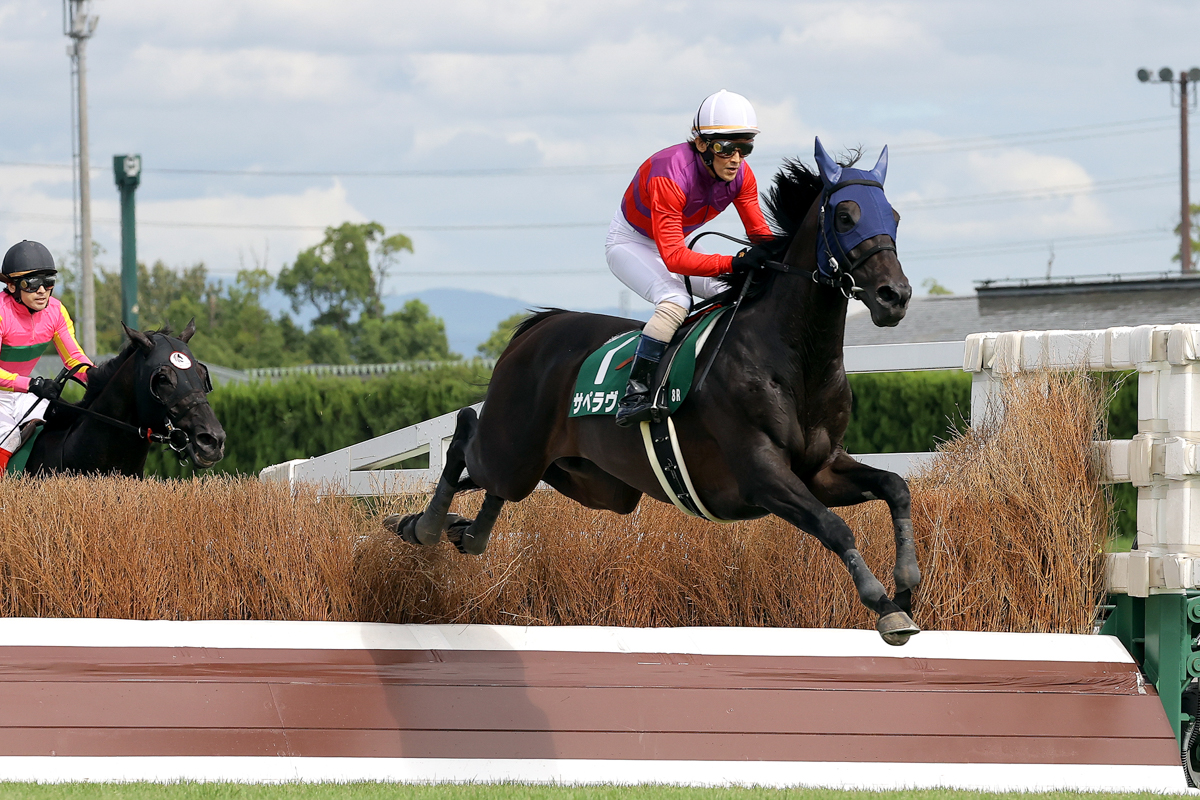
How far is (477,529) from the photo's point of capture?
20.2 ft

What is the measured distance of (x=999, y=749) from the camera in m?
5.51

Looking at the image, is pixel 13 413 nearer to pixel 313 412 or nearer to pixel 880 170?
pixel 880 170

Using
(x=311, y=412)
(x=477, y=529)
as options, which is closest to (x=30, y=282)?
(x=477, y=529)

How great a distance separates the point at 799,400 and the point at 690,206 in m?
1.02

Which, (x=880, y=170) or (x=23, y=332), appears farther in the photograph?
(x=23, y=332)

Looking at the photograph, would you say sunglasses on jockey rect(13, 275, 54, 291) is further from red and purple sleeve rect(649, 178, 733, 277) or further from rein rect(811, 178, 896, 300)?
rein rect(811, 178, 896, 300)

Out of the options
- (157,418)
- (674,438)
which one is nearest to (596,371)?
(674,438)

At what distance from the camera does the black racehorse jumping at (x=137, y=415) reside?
7.75 m

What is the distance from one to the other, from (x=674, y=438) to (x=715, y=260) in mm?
739

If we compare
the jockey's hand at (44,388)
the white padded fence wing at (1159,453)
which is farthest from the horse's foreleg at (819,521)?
the jockey's hand at (44,388)

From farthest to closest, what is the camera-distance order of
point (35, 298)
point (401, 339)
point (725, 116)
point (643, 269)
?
point (401, 339), point (35, 298), point (643, 269), point (725, 116)

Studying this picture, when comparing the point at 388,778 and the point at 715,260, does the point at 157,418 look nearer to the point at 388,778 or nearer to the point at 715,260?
the point at 388,778

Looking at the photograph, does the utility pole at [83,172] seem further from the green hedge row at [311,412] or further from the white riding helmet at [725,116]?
the white riding helmet at [725,116]

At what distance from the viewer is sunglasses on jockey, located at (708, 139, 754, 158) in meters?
5.28
